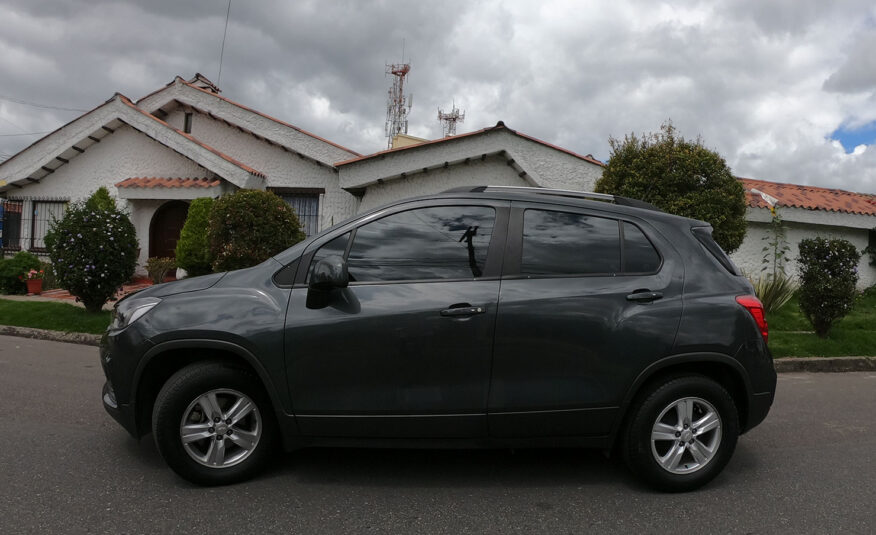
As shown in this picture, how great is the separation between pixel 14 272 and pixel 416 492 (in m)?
12.4

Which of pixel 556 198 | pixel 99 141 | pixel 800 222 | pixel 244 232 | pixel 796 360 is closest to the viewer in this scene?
pixel 556 198

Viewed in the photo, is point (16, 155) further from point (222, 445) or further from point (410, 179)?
point (222, 445)

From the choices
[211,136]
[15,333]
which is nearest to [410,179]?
[211,136]

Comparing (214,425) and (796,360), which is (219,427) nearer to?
(214,425)

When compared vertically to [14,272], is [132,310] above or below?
above

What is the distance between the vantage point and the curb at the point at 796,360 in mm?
7973

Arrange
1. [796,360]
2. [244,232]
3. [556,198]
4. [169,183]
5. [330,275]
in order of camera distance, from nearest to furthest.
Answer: [330,275] < [556,198] < [796,360] < [244,232] < [169,183]

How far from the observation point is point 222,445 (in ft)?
11.4

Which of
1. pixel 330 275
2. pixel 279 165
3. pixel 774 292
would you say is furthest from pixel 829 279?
pixel 279 165

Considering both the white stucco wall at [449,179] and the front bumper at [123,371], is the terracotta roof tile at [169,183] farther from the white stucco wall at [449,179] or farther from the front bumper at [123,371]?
the front bumper at [123,371]

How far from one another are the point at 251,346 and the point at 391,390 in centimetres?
81

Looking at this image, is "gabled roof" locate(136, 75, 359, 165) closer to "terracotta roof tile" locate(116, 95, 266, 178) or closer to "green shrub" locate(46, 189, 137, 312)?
"terracotta roof tile" locate(116, 95, 266, 178)

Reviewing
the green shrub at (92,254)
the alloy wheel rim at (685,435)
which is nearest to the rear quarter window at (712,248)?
the alloy wheel rim at (685,435)

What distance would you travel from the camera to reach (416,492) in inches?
138
